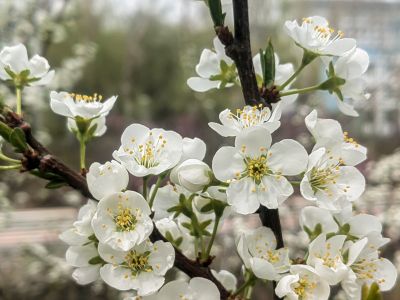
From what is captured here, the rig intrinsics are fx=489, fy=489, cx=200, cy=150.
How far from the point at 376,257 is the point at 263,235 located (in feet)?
0.58

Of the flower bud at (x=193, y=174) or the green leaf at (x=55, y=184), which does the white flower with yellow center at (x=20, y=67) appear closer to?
the green leaf at (x=55, y=184)

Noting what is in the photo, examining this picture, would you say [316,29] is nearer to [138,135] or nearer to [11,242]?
[138,135]

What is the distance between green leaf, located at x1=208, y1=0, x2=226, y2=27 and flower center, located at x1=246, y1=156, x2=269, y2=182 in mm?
194

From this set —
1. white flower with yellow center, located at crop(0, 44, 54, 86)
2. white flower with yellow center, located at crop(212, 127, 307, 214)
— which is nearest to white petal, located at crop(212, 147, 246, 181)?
white flower with yellow center, located at crop(212, 127, 307, 214)

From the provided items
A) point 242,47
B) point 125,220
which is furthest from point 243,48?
point 125,220

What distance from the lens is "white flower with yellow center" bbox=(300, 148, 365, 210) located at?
67 cm

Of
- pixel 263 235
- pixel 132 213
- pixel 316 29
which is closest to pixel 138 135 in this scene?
pixel 132 213

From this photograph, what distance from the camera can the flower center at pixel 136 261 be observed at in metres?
0.65

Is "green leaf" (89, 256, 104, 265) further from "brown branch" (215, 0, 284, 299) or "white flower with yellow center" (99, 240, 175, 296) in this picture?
"brown branch" (215, 0, 284, 299)

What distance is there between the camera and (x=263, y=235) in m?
0.69

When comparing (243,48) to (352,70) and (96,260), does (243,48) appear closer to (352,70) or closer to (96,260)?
(352,70)

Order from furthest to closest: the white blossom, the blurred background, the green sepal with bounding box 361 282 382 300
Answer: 1. the blurred background
2. the white blossom
3. the green sepal with bounding box 361 282 382 300

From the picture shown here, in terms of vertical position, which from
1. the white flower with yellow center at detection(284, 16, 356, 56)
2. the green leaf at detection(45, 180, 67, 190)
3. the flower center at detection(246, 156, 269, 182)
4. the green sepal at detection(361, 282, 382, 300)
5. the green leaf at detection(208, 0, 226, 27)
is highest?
the green leaf at detection(208, 0, 226, 27)

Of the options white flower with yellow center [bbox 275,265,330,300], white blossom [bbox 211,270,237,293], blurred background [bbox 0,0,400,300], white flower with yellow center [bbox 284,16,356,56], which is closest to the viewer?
white flower with yellow center [bbox 275,265,330,300]
